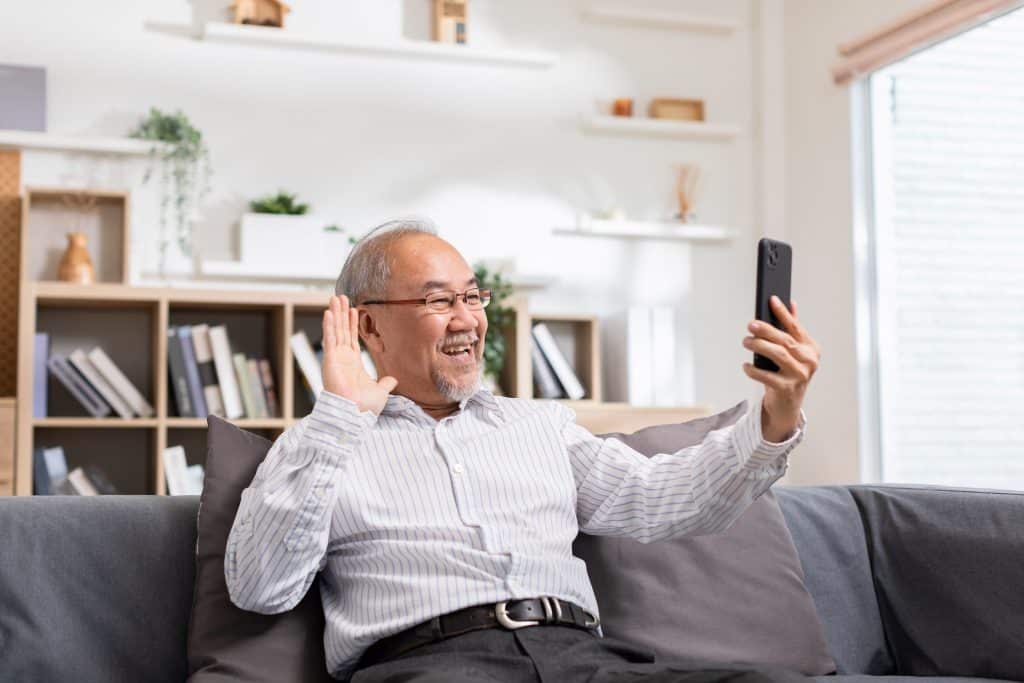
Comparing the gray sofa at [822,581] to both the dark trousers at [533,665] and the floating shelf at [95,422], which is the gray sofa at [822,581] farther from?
the floating shelf at [95,422]

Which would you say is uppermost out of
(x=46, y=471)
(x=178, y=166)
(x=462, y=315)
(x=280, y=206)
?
(x=178, y=166)

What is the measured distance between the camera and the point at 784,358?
5.17 feet

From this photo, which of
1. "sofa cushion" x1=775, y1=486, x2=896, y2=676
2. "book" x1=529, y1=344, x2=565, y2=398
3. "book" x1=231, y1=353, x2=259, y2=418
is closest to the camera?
"sofa cushion" x1=775, y1=486, x2=896, y2=676

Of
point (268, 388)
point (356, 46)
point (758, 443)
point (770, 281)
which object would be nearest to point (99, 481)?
point (268, 388)

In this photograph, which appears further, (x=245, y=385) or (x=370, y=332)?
(x=245, y=385)

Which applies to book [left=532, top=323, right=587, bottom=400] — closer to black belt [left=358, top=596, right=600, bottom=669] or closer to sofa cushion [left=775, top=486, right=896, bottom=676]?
sofa cushion [left=775, top=486, right=896, bottom=676]

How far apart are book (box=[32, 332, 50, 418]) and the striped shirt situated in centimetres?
218

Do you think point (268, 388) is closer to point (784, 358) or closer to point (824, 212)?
point (824, 212)

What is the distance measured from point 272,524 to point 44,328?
2.67m

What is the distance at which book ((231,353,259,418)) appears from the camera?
12.8 ft

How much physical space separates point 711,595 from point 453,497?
1.55 ft

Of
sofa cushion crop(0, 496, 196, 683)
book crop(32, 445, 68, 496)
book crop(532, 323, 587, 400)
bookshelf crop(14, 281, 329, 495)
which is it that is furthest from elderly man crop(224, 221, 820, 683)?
book crop(532, 323, 587, 400)

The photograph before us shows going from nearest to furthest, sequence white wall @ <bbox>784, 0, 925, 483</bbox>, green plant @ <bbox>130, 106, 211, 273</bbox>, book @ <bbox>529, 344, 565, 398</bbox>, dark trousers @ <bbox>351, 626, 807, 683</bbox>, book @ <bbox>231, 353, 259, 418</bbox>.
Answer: dark trousers @ <bbox>351, 626, 807, 683</bbox>
book @ <bbox>231, 353, 259, 418</bbox>
green plant @ <bbox>130, 106, 211, 273</bbox>
book @ <bbox>529, 344, 565, 398</bbox>
white wall @ <bbox>784, 0, 925, 483</bbox>

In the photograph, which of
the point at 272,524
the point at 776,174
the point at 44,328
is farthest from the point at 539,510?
the point at 776,174
